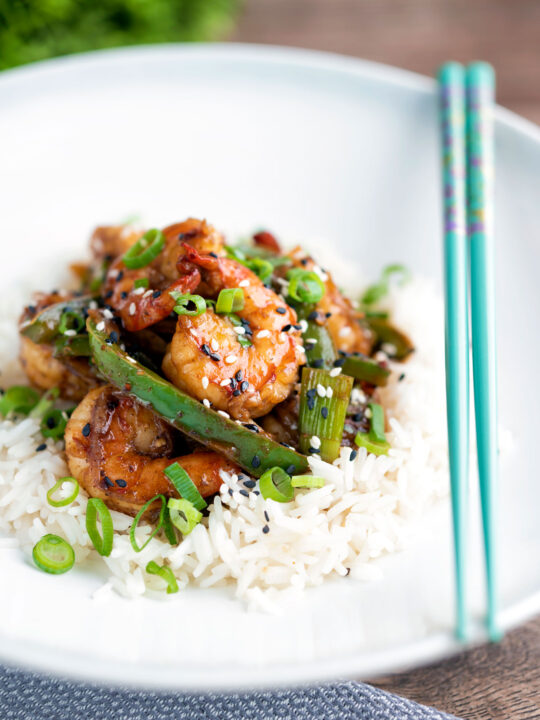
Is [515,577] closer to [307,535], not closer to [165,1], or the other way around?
[307,535]

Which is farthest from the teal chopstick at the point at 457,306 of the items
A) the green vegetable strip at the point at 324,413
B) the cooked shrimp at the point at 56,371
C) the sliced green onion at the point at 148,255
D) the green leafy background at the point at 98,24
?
the green leafy background at the point at 98,24

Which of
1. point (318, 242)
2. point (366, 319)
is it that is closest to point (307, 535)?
point (366, 319)

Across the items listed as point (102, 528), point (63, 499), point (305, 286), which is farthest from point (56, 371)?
point (305, 286)

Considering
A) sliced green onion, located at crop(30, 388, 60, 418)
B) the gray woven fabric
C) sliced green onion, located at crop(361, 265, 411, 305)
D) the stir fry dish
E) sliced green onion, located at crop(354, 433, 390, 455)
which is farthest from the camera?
sliced green onion, located at crop(361, 265, 411, 305)

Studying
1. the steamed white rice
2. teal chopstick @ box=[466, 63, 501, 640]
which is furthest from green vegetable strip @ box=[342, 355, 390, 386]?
teal chopstick @ box=[466, 63, 501, 640]

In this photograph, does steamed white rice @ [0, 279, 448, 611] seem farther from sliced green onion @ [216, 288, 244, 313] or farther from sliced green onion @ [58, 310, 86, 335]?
sliced green onion @ [216, 288, 244, 313]

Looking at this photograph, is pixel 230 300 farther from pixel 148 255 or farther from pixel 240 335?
pixel 148 255

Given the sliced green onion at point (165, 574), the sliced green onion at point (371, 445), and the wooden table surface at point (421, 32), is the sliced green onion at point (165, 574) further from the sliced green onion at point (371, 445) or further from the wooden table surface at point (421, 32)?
the wooden table surface at point (421, 32)
